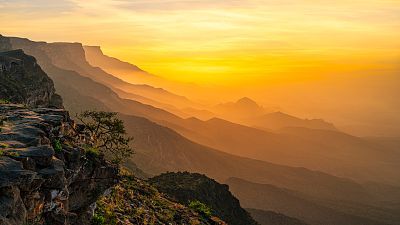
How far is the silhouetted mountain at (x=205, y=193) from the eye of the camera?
2452 inches

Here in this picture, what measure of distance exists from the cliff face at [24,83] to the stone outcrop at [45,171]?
33493mm

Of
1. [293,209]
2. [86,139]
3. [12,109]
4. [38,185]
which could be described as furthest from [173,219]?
[293,209]

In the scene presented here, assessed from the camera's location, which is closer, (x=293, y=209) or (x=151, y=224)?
(x=151, y=224)

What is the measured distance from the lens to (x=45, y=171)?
1812cm

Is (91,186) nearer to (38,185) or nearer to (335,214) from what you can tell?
(38,185)

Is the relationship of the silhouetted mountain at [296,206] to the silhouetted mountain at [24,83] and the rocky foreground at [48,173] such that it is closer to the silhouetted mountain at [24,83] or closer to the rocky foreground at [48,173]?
the silhouetted mountain at [24,83]

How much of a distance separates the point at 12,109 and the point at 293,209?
549ft

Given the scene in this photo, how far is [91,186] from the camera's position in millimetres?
23500

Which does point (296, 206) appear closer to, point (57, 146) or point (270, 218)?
point (270, 218)

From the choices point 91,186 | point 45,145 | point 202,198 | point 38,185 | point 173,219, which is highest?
point 45,145

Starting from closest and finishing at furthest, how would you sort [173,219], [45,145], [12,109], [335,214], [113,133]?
[45,145]
[12,109]
[113,133]
[173,219]
[335,214]

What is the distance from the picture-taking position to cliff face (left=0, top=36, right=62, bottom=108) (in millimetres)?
56897

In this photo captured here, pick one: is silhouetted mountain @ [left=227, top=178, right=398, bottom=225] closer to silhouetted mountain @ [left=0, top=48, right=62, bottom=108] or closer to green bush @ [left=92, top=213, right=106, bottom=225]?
silhouetted mountain @ [left=0, top=48, right=62, bottom=108]

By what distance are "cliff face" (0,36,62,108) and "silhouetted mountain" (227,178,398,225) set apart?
397 feet
